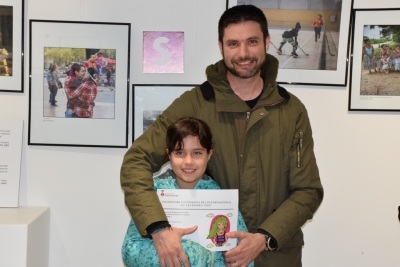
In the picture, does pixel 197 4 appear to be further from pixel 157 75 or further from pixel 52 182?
pixel 52 182

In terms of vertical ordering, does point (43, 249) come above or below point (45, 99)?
below

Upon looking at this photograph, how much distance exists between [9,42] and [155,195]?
1610 mm

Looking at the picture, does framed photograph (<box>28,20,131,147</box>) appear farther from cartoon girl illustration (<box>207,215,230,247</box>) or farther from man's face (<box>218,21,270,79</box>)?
cartoon girl illustration (<box>207,215,230,247</box>)

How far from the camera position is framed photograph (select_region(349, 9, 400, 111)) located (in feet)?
9.48

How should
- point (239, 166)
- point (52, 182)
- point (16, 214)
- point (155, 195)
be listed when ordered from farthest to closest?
point (52, 182) → point (16, 214) → point (239, 166) → point (155, 195)

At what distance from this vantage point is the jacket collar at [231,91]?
2.07 m

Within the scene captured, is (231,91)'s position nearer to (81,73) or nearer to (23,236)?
(81,73)

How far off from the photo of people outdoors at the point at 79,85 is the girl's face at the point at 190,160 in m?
1.06

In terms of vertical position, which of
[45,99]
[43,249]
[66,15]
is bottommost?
[43,249]

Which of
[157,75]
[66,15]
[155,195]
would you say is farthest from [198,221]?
[66,15]

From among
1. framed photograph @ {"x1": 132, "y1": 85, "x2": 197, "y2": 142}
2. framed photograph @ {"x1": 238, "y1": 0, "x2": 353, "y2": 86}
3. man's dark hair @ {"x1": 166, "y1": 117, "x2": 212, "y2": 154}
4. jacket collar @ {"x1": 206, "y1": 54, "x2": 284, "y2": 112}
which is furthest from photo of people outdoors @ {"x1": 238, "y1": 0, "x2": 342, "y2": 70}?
man's dark hair @ {"x1": 166, "y1": 117, "x2": 212, "y2": 154}

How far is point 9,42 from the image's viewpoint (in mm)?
2906

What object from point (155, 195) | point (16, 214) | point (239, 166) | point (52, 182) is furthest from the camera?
point (52, 182)

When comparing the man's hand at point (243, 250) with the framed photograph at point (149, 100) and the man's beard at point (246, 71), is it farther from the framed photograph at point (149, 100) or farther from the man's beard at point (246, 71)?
the framed photograph at point (149, 100)
